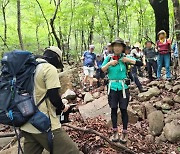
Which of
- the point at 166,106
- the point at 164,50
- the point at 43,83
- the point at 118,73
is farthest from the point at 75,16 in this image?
the point at 43,83

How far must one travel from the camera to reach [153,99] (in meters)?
8.51

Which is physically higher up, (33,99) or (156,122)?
(33,99)

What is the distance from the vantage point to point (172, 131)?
6.41 meters

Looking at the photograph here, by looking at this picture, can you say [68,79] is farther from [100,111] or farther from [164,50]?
[100,111]

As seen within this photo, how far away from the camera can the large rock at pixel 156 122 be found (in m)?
6.80

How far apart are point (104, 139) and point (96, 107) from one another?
9.55 ft

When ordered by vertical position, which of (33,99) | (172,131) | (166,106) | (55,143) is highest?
(33,99)

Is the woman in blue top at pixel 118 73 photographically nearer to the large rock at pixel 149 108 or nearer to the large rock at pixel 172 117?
the large rock at pixel 172 117

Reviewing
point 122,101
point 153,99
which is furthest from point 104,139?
point 153,99

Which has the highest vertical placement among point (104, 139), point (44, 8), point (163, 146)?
point (44, 8)

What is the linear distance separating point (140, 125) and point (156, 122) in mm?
424

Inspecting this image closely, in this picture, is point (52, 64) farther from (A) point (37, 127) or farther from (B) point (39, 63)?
(A) point (37, 127)

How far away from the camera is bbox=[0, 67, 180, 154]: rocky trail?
18.5ft

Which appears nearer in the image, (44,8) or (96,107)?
(96,107)
